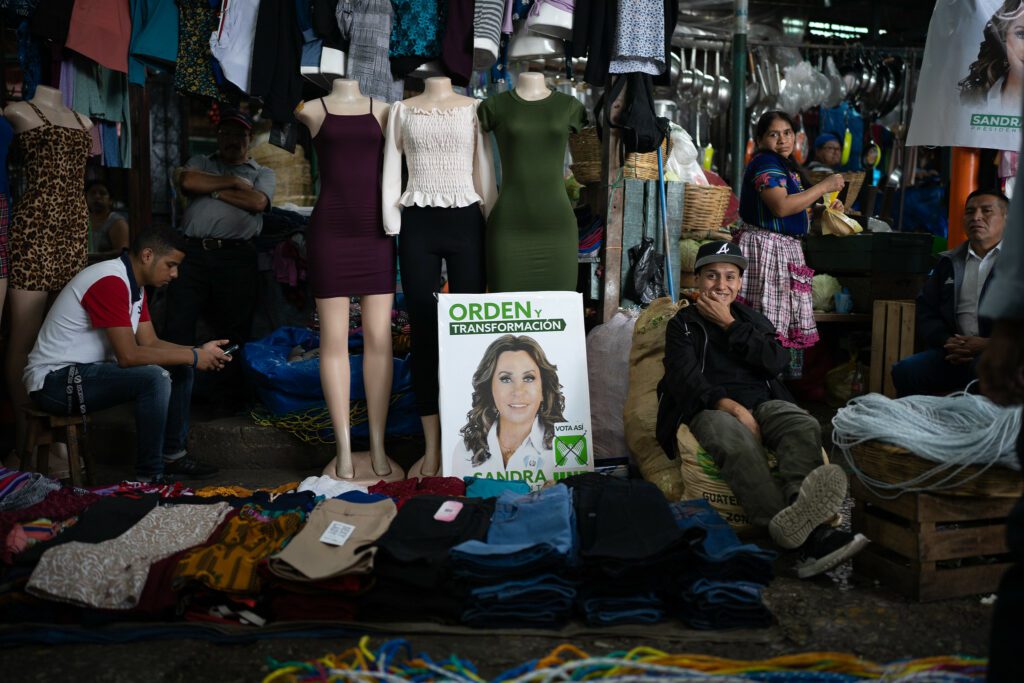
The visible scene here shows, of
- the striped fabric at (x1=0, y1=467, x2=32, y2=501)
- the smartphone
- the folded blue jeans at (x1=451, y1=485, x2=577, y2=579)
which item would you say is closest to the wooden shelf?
the folded blue jeans at (x1=451, y1=485, x2=577, y2=579)

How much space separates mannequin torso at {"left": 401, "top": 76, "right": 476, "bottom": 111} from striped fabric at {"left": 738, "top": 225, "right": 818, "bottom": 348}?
6.19ft

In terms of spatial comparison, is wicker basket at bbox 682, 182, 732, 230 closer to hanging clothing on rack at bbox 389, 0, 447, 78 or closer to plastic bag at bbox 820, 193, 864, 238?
plastic bag at bbox 820, 193, 864, 238

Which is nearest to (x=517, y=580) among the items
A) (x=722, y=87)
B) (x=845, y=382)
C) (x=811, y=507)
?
(x=811, y=507)

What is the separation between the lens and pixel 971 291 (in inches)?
170

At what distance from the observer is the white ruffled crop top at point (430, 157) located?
4309mm

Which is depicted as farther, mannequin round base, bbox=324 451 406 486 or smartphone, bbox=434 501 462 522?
mannequin round base, bbox=324 451 406 486

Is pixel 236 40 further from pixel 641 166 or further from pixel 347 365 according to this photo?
pixel 641 166

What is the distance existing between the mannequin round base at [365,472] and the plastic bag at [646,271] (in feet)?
5.38

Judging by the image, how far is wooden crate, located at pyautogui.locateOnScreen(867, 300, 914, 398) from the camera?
5.42m

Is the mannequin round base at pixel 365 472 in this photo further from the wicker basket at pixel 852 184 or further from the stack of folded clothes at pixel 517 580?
the wicker basket at pixel 852 184

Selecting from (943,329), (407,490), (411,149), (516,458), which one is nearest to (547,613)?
(407,490)

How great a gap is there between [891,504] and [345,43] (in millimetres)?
3345

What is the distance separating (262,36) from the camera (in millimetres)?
4684

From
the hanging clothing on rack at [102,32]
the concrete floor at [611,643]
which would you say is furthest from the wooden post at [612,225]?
the hanging clothing on rack at [102,32]
